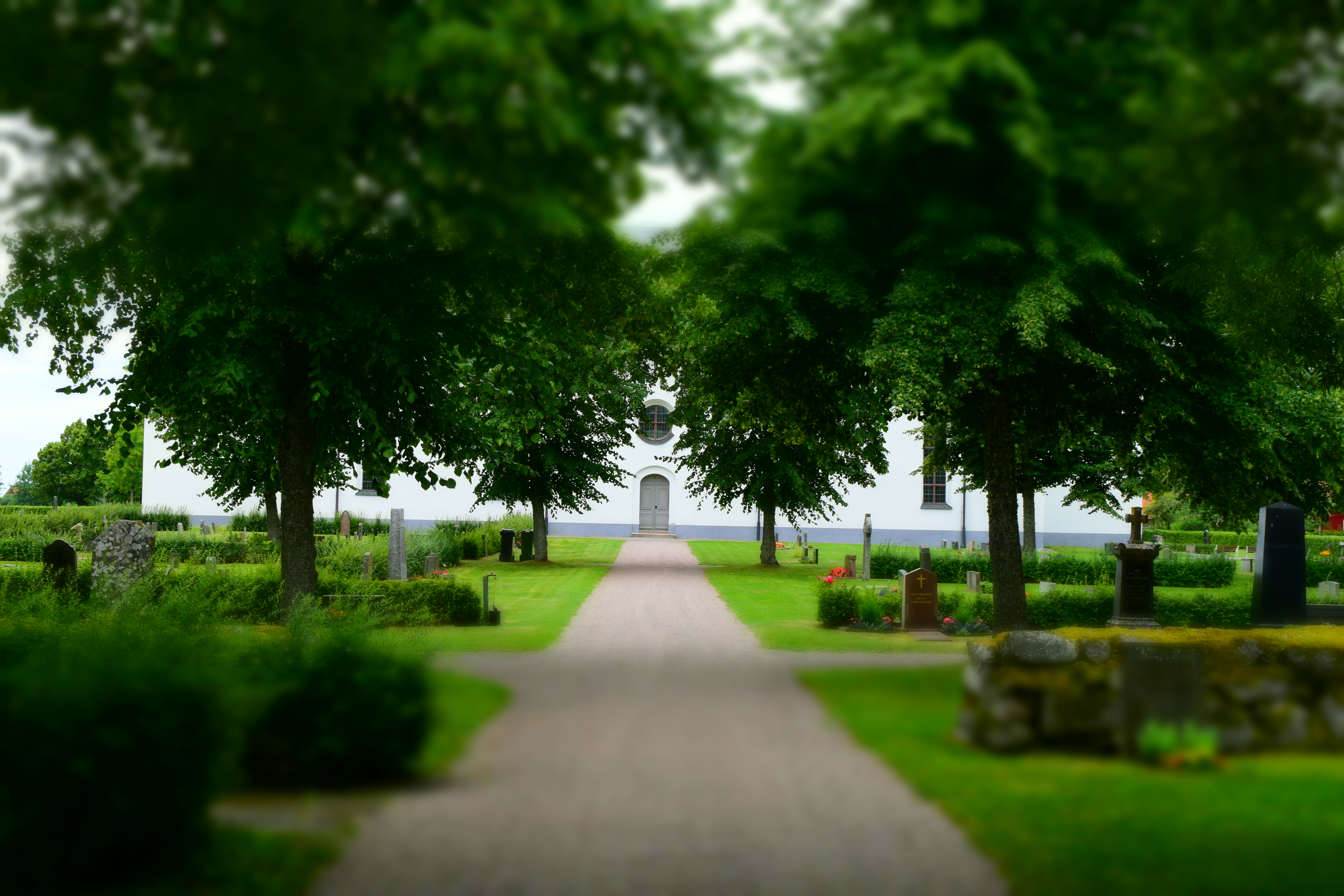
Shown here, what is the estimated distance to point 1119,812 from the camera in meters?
4.15

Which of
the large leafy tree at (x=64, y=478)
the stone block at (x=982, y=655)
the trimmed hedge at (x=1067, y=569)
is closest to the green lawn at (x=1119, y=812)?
the stone block at (x=982, y=655)

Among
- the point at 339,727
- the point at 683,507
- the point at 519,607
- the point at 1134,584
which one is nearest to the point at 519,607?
the point at 519,607

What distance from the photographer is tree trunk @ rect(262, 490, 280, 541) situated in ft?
102

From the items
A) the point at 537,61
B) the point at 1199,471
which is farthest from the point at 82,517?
the point at 537,61

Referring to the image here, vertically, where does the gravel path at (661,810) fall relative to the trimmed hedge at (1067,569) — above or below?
above

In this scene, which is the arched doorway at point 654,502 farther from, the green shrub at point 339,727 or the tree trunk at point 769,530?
the green shrub at point 339,727

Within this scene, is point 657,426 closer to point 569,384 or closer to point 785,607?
point 569,384

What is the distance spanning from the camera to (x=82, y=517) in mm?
41281

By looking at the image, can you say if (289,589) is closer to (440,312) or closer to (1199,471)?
(440,312)

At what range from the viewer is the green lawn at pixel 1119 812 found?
3922 millimetres

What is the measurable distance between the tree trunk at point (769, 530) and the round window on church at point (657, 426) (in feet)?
57.3

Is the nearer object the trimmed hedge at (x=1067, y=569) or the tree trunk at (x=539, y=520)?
the trimmed hedge at (x=1067, y=569)

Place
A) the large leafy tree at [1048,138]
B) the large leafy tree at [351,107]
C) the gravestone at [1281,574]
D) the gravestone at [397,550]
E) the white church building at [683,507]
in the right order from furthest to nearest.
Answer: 1. the white church building at [683,507]
2. the gravestone at [397,550]
3. the gravestone at [1281,574]
4. the large leafy tree at [1048,138]
5. the large leafy tree at [351,107]

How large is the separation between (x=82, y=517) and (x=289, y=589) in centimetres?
3539
